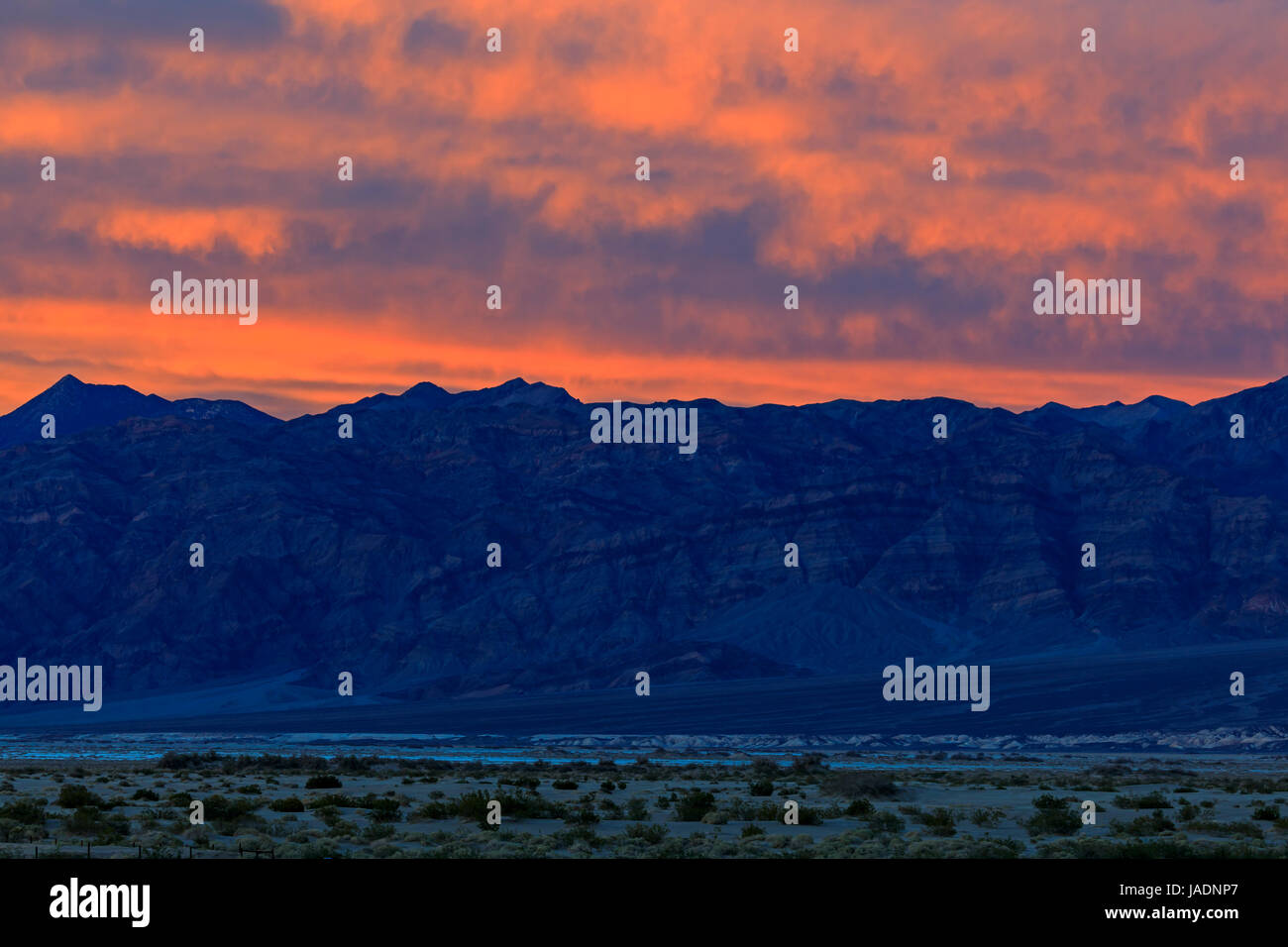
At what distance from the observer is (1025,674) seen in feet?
590

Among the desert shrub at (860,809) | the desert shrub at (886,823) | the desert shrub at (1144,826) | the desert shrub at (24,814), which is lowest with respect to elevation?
the desert shrub at (1144,826)

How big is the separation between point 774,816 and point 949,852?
9.24 m

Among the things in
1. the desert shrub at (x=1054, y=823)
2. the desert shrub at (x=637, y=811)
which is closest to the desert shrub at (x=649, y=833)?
the desert shrub at (x=637, y=811)

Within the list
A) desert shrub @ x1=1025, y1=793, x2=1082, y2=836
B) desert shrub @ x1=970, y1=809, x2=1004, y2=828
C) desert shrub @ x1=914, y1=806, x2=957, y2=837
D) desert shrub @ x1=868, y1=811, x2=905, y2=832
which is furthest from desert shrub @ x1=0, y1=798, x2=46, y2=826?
desert shrub @ x1=1025, y1=793, x2=1082, y2=836

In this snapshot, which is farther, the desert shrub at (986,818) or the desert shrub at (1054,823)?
the desert shrub at (986,818)

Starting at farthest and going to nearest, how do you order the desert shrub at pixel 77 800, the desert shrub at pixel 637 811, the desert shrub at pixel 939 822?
the desert shrub at pixel 77 800 < the desert shrub at pixel 637 811 < the desert shrub at pixel 939 822

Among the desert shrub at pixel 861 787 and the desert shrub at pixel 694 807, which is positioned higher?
the desert shrub at pixel 694 807

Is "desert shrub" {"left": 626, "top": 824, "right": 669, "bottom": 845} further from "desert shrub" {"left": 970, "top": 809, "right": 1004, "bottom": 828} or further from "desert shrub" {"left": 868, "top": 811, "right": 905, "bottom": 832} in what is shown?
"desert shrub" {"left": 970, "top": 809, "right": 1004, "bottom": 828}

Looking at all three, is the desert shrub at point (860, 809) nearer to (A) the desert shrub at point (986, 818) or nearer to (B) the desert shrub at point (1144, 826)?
(A) the desert shrub at point (986, 818)
